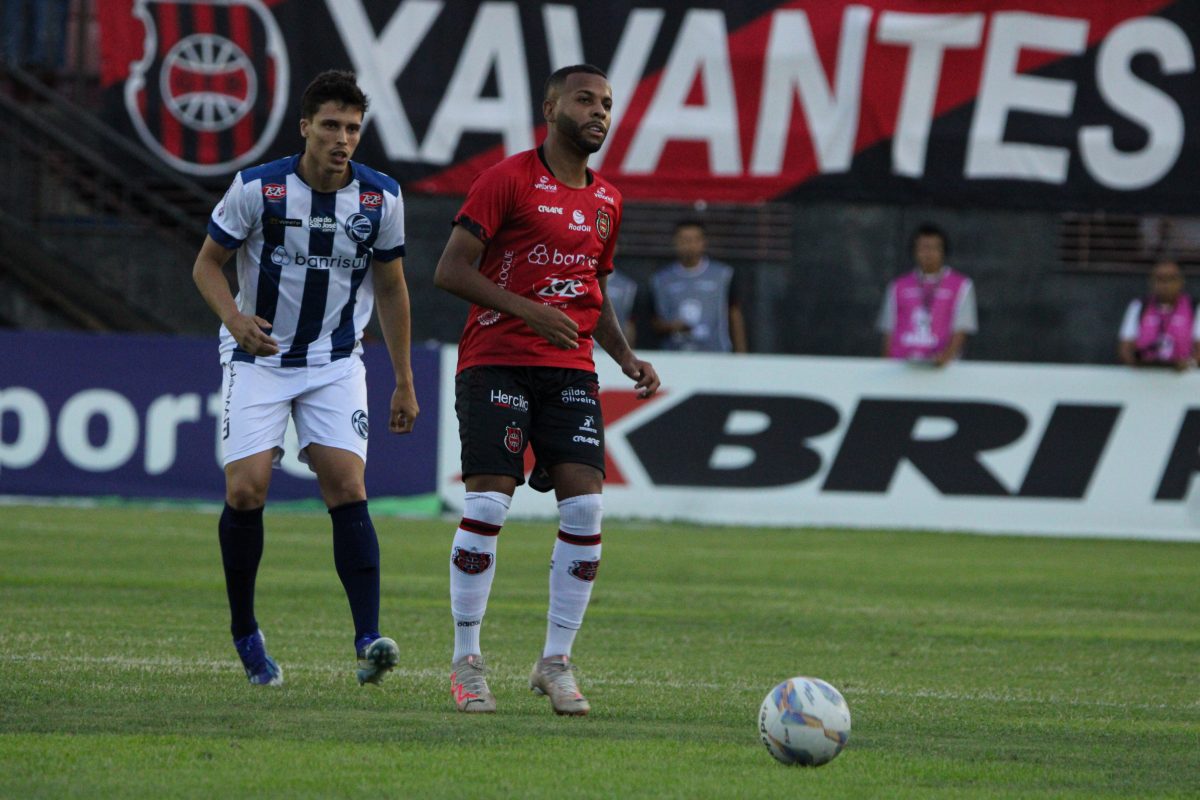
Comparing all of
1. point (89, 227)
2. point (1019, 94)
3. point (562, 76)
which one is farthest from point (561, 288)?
point (89, 227)

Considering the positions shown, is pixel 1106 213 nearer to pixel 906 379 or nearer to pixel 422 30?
pixel 906 379

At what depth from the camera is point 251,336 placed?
21.4ft

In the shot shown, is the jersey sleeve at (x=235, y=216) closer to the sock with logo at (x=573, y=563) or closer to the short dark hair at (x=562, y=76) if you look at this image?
the short dark hair at (x=562, y=76)

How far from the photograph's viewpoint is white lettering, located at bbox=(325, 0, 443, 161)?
18.7 m

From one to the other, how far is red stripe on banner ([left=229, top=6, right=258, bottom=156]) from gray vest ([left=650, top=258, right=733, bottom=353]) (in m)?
4.83

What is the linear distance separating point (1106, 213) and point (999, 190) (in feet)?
3.48

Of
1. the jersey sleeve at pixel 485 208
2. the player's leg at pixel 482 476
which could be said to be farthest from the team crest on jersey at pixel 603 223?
the player's leg at pixel 482 476

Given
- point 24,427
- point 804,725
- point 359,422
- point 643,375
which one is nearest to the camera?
point 804,725

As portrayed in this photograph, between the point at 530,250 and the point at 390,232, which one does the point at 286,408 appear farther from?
the point at 530,250

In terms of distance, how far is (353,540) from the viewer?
268 inches

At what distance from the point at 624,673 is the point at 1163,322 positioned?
10.1m

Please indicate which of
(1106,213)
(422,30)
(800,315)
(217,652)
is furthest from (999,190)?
(217,652)

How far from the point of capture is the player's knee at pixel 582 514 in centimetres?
644

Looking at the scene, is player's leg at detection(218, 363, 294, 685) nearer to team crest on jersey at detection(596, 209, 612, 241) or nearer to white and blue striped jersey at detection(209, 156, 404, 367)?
white and blue striped jersey at detection(209, 156, 404, 367)
